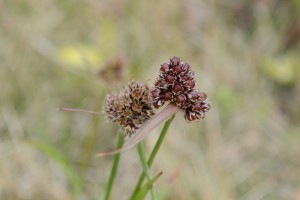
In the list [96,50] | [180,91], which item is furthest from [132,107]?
[96,50]

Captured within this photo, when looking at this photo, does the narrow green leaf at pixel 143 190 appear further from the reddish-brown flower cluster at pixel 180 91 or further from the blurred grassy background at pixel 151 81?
the blurred grassy background at pixel 151 81

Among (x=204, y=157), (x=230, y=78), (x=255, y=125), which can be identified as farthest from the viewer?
(x=230, y=78)

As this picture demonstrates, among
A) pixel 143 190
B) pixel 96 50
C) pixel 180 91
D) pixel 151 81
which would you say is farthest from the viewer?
pixel 96 50

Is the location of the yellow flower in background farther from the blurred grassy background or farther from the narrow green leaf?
the narrow green leaf

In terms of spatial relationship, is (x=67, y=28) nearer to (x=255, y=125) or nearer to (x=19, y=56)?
(x=19, y=56)

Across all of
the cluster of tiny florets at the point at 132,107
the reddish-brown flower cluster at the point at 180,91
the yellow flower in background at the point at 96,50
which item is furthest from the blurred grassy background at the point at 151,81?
the reddish-brown flower cluster at the point at 180,91

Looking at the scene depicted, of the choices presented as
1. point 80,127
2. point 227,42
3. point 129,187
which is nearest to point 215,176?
point 129,187

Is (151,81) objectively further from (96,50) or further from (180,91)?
(180,91)

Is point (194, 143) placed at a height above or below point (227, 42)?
below

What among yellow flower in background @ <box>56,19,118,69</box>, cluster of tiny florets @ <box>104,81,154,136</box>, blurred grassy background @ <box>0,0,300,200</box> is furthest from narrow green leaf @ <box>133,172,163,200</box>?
yellow flower in background @ <box>56,19,118,69</box>
